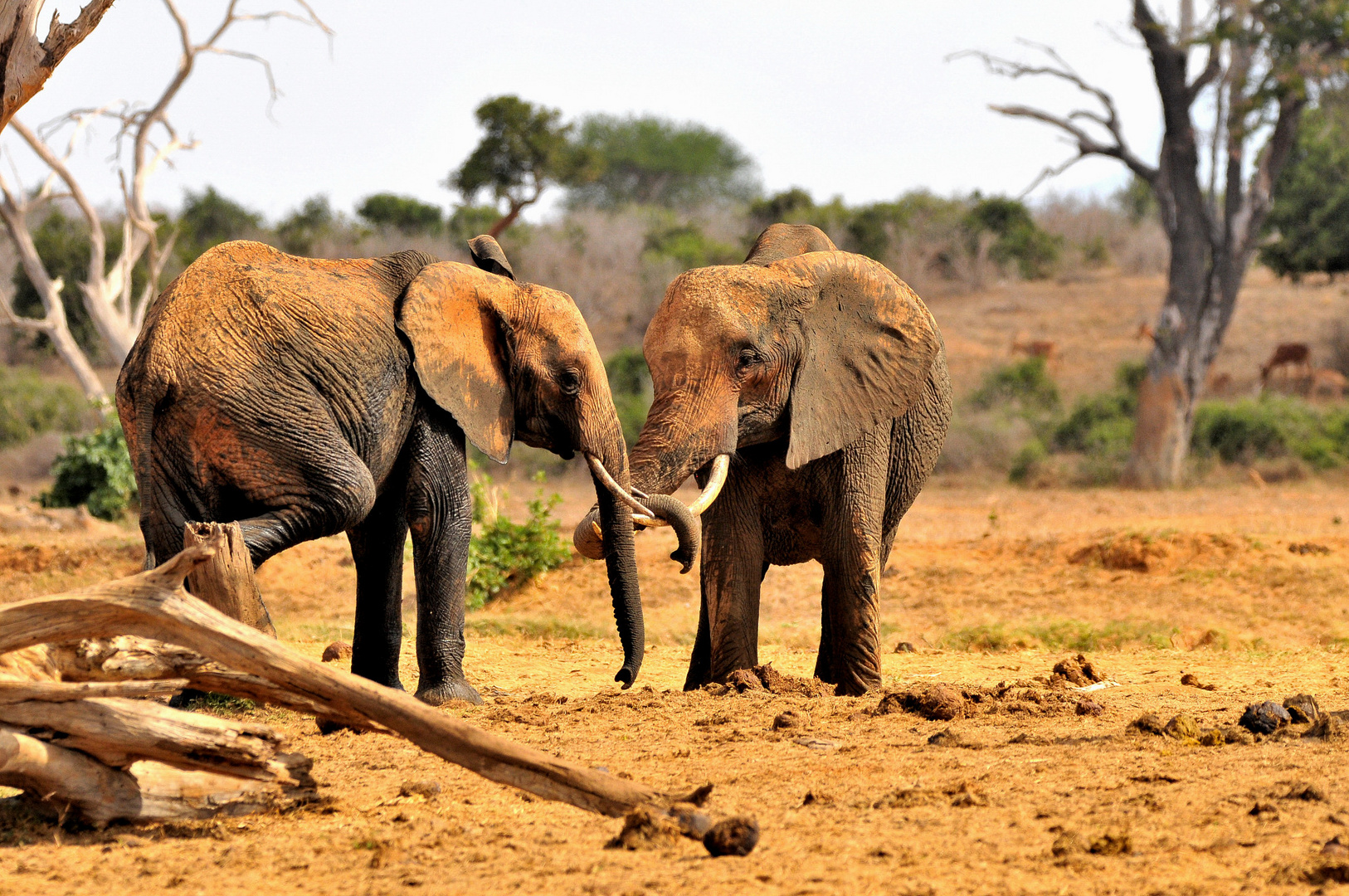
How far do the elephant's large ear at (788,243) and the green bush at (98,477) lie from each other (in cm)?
1012

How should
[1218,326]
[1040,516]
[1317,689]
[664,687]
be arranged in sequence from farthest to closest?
[1218,326], [1040,516], [664,687], [1317,689]

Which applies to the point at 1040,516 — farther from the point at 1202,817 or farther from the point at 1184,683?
the point at 1202,817

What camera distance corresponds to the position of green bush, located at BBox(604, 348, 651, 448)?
22672mm

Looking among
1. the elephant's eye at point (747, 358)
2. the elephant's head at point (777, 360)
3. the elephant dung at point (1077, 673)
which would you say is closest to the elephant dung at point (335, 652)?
the elephant's head at point (777, 360)

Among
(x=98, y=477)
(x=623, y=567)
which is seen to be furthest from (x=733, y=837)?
(x=98, y=477)

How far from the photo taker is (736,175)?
52.8 m

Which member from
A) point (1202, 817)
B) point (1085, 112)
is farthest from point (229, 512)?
point (1085, 112)

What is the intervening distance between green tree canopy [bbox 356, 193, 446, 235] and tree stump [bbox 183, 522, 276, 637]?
33.1 m

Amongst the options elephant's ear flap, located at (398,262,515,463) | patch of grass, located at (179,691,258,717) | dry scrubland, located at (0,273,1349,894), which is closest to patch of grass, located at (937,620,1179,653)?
dry scrubland, located at (0,273,1349,894)

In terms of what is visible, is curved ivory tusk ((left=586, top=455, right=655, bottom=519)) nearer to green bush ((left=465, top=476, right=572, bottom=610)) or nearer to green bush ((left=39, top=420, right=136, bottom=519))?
green bush ((left=465, top=476, right=572, bottom=610))

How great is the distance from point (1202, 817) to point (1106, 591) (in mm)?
7361

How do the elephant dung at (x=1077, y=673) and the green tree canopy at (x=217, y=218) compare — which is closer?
the elephant dung at (x=1077, y=673)

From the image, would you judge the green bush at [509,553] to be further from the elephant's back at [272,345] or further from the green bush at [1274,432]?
the green bush at [1274,432]

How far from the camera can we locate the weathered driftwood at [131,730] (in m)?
3.66
